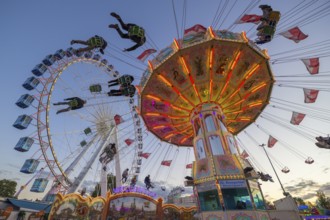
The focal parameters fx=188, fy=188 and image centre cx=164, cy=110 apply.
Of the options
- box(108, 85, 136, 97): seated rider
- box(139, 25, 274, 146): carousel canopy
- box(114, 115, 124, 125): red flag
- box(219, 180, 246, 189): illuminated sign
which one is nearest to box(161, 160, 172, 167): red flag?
Result: box(139, 25, 274, 146): carousel canopy

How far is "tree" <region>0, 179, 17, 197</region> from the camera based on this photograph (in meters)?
42.2

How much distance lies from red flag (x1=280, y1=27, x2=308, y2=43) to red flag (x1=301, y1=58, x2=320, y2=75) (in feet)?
6.63

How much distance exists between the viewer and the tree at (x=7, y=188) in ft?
139

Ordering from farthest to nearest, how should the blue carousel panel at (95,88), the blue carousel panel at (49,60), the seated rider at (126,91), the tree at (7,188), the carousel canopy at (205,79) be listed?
1. the tree at (7,188)
2. the blue carousel panel at (49,60)
3. the blue carousel panel at (95,88)
4. the seated rider at (126,91)
5. the carousel canopy at (205,79)

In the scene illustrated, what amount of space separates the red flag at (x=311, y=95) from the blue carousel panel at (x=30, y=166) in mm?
28318

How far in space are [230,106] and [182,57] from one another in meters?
7.15

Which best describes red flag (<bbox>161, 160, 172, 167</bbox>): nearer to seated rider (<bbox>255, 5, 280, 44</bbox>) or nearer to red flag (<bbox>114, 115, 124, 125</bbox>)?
red flag (<bbox>114, 115, 124, 125</bbox>)

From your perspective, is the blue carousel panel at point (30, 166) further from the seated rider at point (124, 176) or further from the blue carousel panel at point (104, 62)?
the blue carousel panel at point (104, 62)

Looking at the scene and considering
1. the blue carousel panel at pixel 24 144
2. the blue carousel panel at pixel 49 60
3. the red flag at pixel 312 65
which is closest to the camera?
the red flag at pixel 312 65

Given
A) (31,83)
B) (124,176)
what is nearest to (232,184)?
(124,176)

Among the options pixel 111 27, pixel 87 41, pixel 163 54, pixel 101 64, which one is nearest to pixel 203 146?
pixel 163 54

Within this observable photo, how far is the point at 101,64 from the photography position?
95.6 feet

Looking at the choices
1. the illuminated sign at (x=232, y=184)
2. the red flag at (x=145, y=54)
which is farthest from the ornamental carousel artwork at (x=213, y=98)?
the red flag at (x=145, y=54)

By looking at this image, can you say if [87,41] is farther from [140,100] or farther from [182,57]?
[182,57]
